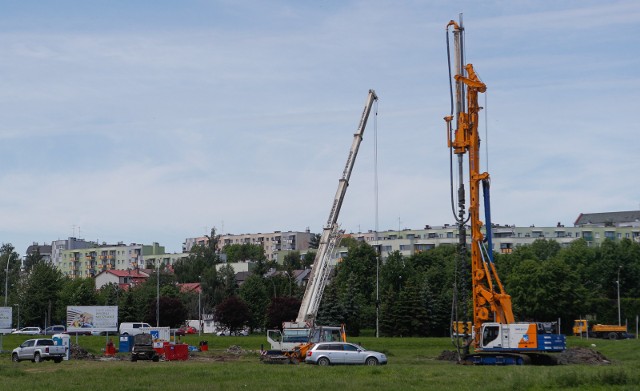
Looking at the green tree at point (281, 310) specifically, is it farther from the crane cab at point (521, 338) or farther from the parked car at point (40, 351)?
the crane cab at point (521, 338)

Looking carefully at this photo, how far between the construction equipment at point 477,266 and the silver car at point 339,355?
4.76m

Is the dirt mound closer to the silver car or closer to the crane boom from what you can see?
the silver car

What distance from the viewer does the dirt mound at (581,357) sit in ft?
171

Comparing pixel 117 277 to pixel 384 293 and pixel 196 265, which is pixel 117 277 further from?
pixel 384 293

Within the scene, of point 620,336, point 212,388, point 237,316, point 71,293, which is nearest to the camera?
point 212,388

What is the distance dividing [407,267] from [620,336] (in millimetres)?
36670

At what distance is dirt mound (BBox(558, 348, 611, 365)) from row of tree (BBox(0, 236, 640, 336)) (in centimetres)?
4459

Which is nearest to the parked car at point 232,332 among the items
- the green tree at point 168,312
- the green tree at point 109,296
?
the green tree at point 168,312

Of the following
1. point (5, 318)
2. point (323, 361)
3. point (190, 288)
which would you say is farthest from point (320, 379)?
point (190, 288)

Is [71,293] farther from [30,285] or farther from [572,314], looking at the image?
[572,314]

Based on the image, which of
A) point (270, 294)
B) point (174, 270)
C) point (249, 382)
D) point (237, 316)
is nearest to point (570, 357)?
point (249, 382)

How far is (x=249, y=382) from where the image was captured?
34.6 m

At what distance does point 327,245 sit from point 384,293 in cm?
5054

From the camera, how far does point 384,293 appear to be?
110m
